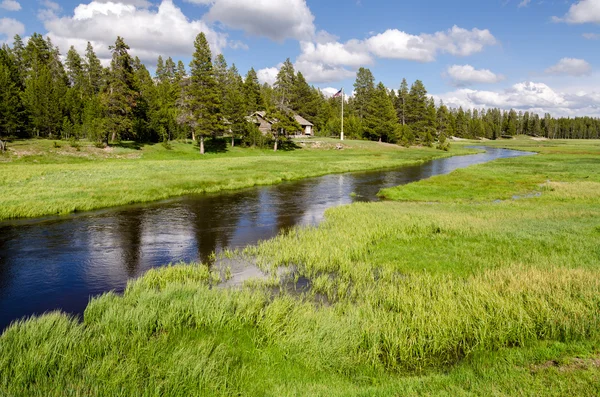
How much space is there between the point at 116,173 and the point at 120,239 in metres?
19.7

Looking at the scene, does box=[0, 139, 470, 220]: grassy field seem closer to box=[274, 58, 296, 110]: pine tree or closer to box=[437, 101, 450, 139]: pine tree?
box=[274, 58, 296, 110]: pine tree

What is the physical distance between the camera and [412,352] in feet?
25.4

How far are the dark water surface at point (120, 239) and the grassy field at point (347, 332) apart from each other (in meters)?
2.07

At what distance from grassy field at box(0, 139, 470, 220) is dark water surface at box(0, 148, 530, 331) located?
218 centimetres

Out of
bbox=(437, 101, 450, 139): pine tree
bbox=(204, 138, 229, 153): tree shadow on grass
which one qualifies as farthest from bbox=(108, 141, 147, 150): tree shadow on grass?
bbox=(437, 101, 450, 139): pine tree

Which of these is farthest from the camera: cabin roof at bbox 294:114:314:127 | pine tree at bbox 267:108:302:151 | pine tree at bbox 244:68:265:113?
cabin roof at bbox 294:114:314:127

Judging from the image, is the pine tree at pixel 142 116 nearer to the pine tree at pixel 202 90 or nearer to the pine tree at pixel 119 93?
the pine tree at pixel 119 93

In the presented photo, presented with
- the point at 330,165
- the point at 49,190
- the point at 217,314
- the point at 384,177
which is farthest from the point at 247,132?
the point at 217,314

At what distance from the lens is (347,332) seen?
27.2ft

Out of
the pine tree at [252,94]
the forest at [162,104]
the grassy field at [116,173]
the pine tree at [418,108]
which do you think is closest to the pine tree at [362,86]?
the forest at [162,104]

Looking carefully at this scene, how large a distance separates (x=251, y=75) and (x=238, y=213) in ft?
244

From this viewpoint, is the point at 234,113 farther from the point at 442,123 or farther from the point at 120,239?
the point at 442,123

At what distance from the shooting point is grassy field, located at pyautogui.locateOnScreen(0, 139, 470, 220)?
79.7ft

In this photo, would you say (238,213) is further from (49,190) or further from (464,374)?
(464,374)
